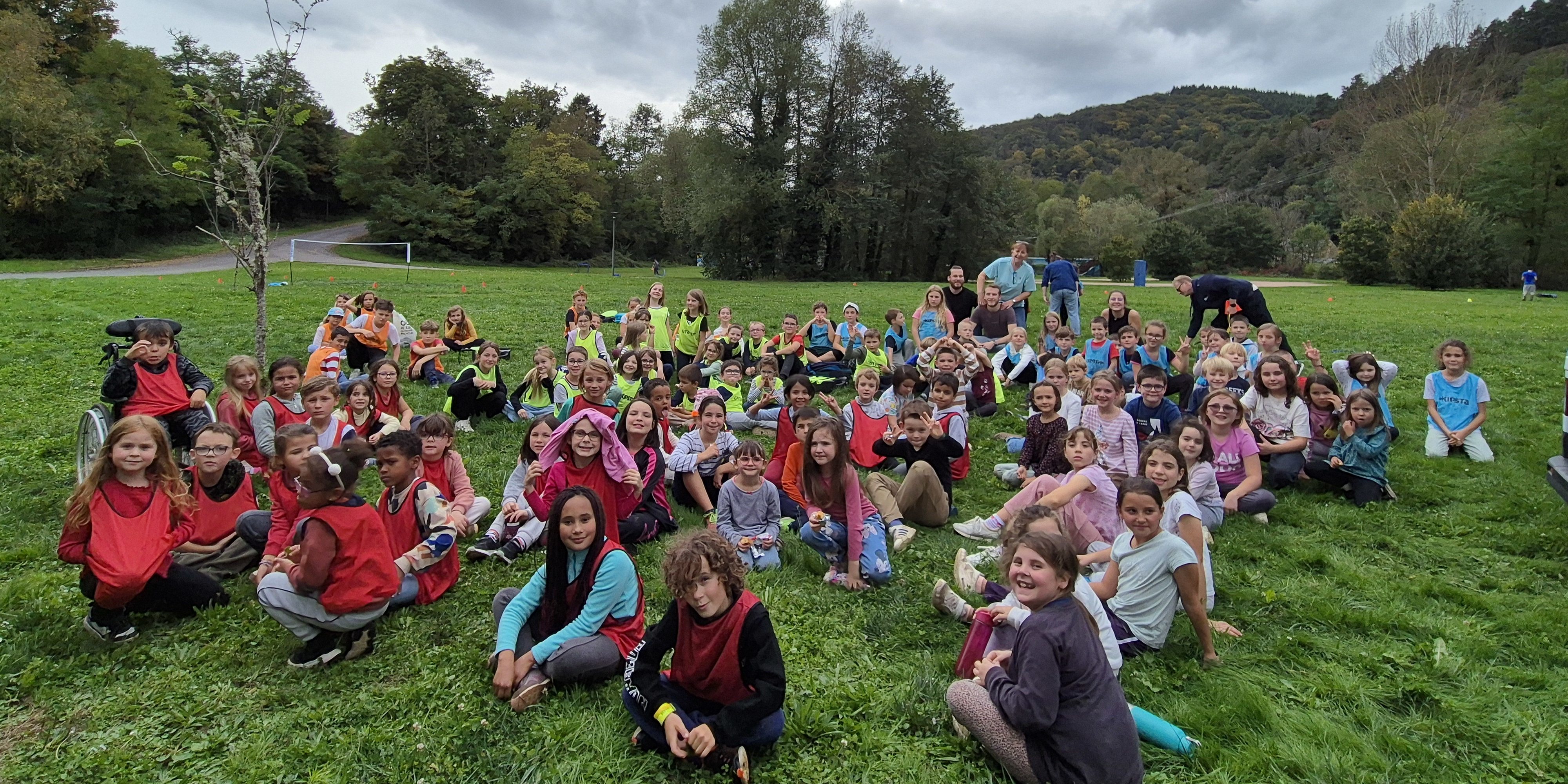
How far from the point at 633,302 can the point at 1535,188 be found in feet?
138

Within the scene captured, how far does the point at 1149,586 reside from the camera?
3.78 m

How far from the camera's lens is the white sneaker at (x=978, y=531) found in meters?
5.62

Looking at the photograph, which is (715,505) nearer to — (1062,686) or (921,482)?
(921,482)

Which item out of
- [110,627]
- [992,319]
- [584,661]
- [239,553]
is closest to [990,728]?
[584,661]

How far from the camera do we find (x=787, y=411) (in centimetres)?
634

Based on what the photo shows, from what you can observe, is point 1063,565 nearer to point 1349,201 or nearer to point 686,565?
point 686,565

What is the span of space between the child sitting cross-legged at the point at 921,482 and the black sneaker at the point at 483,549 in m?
2.65

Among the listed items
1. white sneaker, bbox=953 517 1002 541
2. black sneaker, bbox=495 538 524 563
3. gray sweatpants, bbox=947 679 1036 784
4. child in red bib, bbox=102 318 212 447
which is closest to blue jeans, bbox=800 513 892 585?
white sneaker, bbox=953 517 1002 541

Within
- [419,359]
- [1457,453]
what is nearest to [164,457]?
[419,359]

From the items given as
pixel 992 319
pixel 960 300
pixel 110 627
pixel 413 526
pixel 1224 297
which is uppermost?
pixel 1224 297

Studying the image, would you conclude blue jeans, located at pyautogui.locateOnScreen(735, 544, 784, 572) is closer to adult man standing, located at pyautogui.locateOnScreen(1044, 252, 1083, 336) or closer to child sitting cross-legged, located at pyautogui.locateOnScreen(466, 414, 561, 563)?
child sitting cross-legged, located at pyautogui.locateOnScreen(466, 414, 561, 563)

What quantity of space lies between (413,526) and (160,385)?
3.19m

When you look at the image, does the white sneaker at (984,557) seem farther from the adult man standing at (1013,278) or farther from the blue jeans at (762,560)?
the adult man standing at (1013,278)

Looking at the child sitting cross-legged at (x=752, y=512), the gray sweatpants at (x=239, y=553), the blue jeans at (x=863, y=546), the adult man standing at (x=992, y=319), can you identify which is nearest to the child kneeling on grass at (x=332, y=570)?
the gray sweatpants at (x=239, y=553)
